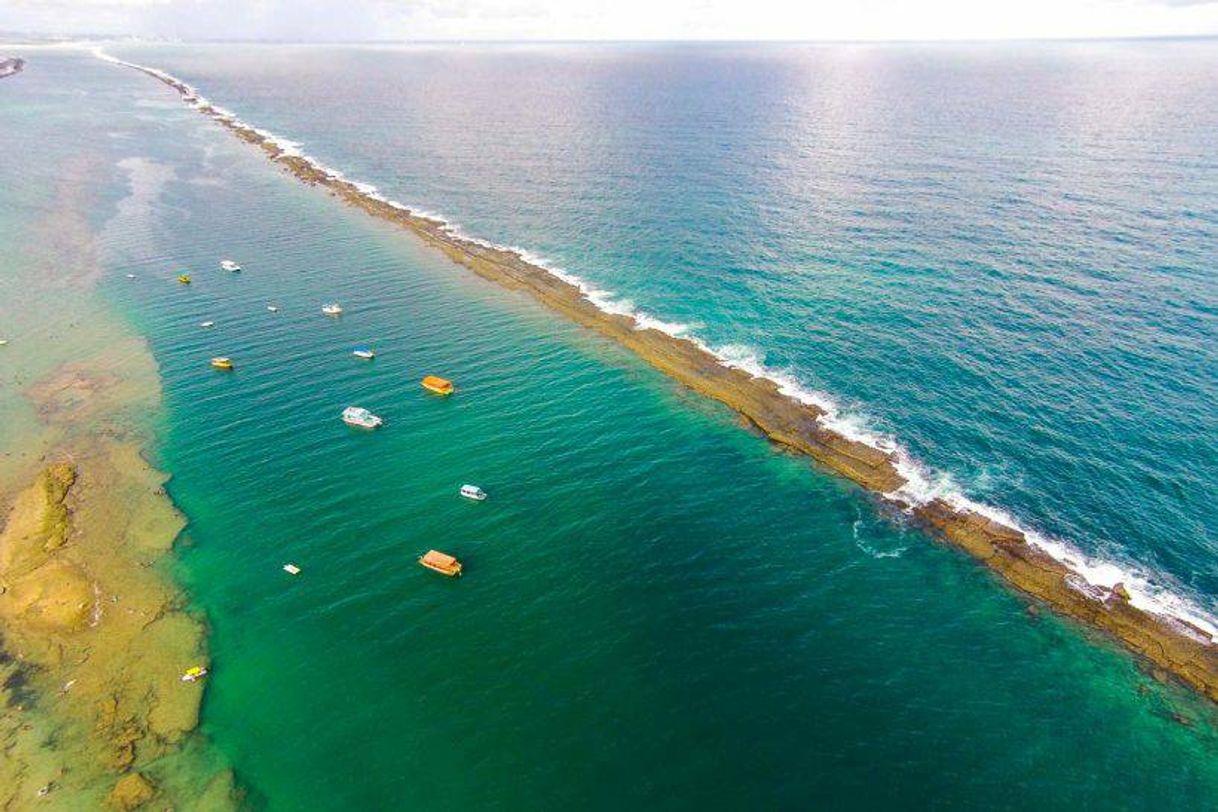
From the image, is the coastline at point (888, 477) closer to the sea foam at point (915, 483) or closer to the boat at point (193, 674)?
the sea foam at point (915, 483)

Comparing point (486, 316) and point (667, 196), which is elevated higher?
point (667, 196)

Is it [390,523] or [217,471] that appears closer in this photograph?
[390,523]

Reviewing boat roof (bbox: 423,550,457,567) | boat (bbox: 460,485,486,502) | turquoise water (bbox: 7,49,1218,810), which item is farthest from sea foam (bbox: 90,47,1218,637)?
boat roof (bbox: 423,550,457,567)

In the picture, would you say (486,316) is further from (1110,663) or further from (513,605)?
(1110,663)

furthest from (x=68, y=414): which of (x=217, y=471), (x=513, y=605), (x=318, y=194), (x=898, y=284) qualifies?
(x=898, y=284)

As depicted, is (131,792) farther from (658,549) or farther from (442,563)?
(658,549)

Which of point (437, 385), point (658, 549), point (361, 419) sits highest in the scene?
point (658, 549)

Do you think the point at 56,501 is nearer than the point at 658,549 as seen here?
No

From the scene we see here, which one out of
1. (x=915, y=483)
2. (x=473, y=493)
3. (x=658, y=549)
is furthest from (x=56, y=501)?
(x=915, y=483)
